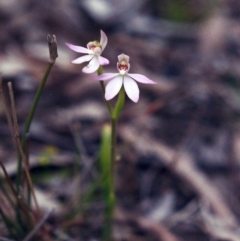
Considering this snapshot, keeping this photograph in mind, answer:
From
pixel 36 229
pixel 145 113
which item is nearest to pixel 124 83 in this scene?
pixel 36 229

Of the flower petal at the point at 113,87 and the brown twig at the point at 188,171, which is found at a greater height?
the brown twig at the point at 188,171

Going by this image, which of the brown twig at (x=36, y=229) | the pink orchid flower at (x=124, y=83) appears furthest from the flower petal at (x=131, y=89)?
the brown twig at (x=36, y=229)

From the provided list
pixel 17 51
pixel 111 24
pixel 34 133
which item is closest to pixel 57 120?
pixel 34 133

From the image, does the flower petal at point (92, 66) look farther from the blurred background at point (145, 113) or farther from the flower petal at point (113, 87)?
the blurred background at point (145, 113)

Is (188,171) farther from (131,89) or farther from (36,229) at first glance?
(131,89)

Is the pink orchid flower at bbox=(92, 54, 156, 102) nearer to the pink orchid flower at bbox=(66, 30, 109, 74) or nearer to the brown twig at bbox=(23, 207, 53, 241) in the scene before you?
the pink orchid flower at bbox=(66, 30, 109, 74)

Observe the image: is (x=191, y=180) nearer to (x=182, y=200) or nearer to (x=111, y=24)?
(x=182, y=200)
